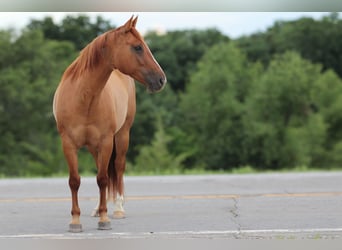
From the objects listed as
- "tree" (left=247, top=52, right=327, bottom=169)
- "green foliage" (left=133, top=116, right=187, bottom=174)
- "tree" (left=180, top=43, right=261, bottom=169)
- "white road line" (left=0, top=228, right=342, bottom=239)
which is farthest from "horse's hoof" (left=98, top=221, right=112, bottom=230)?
"tree" (left=180, top=43, right=261, bottom=169)

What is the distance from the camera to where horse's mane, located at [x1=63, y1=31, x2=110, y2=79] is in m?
7.17

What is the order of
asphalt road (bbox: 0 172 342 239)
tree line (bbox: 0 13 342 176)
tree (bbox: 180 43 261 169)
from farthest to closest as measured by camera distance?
tree (bbox: 180 43 261 169)
tree line (bbox: 0 13 342 176)
asphalt road (bbox: 0 172 342 239)

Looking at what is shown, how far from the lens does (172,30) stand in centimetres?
6084

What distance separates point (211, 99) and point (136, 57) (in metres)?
47.0

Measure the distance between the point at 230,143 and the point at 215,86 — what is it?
18.5 ft

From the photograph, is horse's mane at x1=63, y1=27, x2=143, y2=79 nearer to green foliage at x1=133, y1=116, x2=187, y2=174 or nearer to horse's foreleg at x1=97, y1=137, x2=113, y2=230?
horse's foreleg at x1=97, y1=137, x2=113, y2=230

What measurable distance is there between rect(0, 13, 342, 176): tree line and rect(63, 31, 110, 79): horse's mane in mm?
33476

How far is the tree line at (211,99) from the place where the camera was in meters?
44.6

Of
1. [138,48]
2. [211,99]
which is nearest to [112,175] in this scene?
[138,48]

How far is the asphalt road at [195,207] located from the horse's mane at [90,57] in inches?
63.7

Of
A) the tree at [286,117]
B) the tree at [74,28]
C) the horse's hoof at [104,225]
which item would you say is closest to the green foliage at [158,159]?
the tree at [286,117]

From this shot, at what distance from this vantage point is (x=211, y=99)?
53.8 meters

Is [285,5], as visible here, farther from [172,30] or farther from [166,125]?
[172,30]

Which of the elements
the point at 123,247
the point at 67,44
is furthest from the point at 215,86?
the point at 123,247
